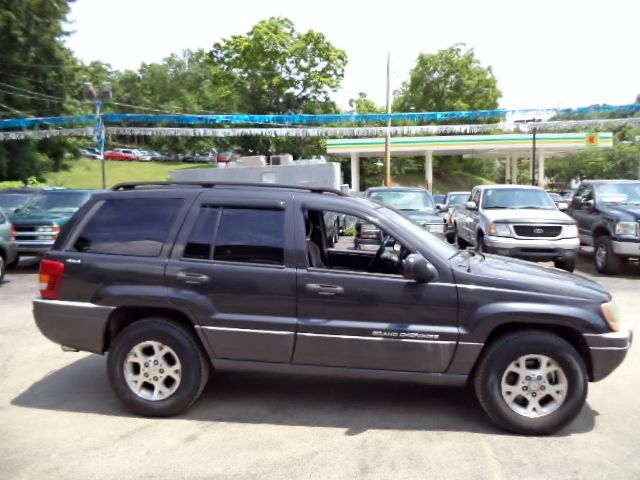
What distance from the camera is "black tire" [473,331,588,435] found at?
419cm

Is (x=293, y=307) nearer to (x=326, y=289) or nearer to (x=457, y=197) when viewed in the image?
(x=326, y=289)

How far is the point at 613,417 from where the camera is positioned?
4.59 m

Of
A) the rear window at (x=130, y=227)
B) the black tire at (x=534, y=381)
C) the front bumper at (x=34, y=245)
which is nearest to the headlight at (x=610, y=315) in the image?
the black tire at (x=534, y=381)

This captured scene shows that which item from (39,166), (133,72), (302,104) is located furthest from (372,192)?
(133,72)

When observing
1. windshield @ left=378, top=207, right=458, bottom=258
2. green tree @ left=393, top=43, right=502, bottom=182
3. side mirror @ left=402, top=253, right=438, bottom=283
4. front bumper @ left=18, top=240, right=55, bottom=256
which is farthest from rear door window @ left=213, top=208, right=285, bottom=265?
green tree @ left=393, top=43, right=502, bottom=182

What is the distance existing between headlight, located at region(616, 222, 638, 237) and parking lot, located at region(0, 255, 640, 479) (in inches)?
245

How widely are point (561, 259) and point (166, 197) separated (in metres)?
8.71

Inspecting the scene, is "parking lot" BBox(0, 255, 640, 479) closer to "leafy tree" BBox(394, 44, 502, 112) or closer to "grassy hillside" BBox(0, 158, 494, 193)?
"grassy hillside" BBox(0, 158, 494, 193)

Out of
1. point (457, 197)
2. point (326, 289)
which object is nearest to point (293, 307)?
point (326, 289)

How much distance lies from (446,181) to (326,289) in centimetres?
5916

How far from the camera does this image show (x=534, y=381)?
4215 mm

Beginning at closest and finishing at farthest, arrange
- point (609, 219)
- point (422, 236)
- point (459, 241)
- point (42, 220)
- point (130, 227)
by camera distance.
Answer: point (422, 236)
point (130, 227)
point (609, 219)
point (42, 220)
point (459, 241)

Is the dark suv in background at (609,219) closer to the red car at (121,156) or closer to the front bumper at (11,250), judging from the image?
the front bumper at (11,250)

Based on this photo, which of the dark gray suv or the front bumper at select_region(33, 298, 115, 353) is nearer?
the dark gray suv
